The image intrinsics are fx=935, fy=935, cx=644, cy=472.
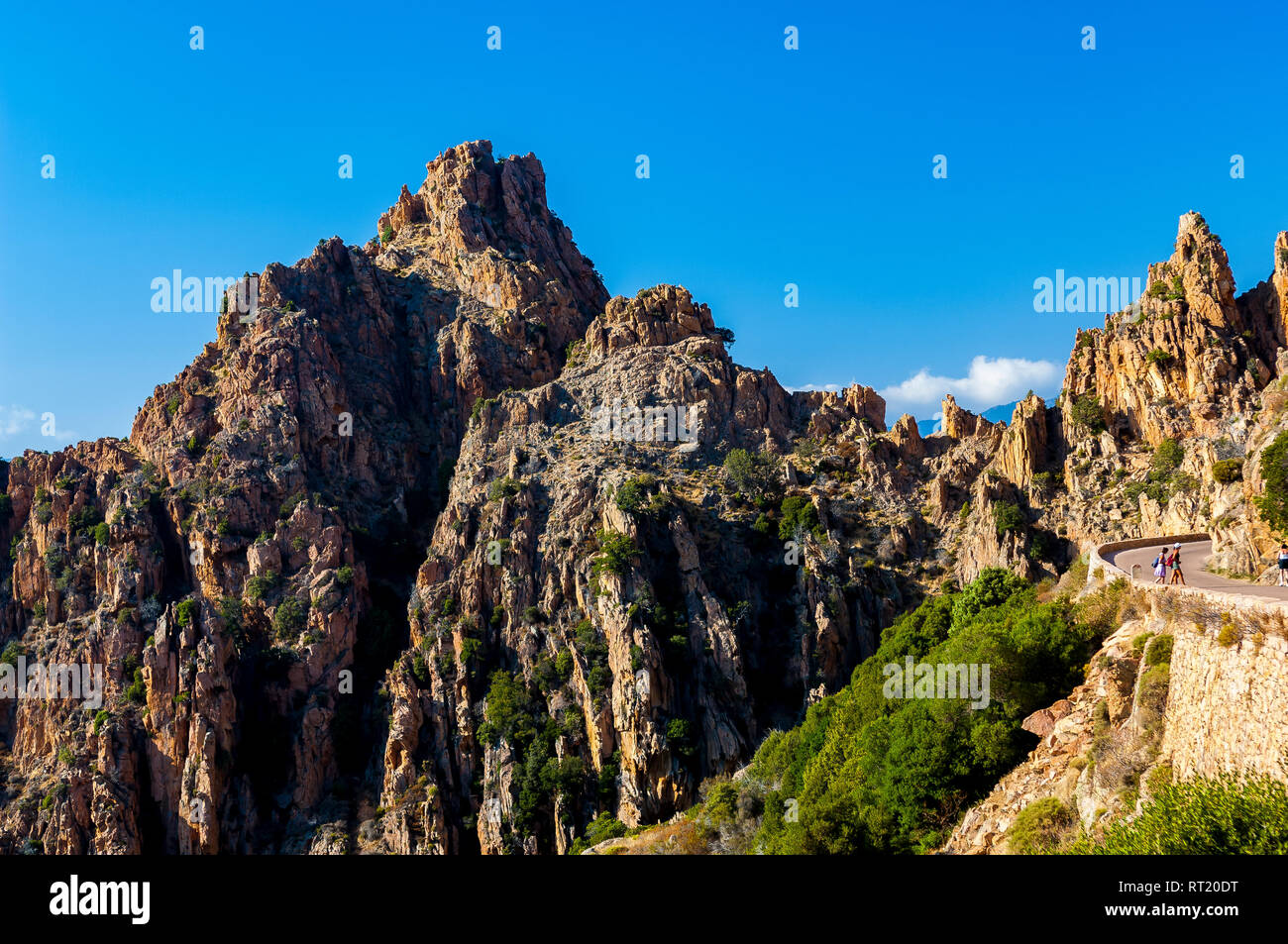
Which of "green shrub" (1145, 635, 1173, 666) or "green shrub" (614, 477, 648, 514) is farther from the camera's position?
"green shrub" (614, 477, 648, 514)

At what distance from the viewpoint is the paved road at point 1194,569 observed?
28.5 m

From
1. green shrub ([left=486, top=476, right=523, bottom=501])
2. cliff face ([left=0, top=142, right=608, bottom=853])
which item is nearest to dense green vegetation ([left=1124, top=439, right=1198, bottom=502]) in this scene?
green shrub ([left=486, top=476, right=523, bottom=501])

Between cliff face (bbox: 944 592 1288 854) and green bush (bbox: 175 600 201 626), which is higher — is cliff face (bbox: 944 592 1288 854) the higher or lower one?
the lower one

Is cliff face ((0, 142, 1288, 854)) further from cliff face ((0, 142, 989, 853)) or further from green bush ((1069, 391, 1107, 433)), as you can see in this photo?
green bush ((1069, 391, 1107, 433))

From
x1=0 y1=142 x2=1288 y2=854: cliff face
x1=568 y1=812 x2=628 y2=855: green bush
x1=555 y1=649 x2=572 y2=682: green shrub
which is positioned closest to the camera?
x1=568 y1=812 x2=628 y2=855: green bush

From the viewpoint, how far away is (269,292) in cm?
12069

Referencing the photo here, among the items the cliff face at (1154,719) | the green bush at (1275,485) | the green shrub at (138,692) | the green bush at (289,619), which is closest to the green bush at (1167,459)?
the green bush at (1275,485)

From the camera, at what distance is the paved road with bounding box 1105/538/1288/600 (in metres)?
28.5

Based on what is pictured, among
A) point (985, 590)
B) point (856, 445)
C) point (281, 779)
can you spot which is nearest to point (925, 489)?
point (856, 445)

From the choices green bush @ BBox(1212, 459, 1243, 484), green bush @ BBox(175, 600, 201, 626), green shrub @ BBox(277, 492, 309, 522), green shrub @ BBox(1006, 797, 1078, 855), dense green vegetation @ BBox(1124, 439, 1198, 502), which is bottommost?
green shrub @ BBox(1006, 797, 1078, 855)

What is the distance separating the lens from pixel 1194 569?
3894cm

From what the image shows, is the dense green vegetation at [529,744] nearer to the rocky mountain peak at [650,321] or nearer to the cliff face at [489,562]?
the cliff face at [489,562]

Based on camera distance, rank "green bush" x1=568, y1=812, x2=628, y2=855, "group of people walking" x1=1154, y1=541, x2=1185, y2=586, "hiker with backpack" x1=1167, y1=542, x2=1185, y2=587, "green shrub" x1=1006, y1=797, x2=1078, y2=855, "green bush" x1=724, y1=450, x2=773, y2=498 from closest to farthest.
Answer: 1. "green shrub" x1=1006, y1=797, x2=1078, y2=855
2. "hiker with backpack" x1=1167, y1=542, x2=1185, y2=587
3. "group of people walking" x1=1154, y1=541, x2=1185, y2=586
4. "green bush" x1=568, y1=812, x2=628, y2=855
5. "green bush" x1=724, y1=450, x2=773, y2=498
